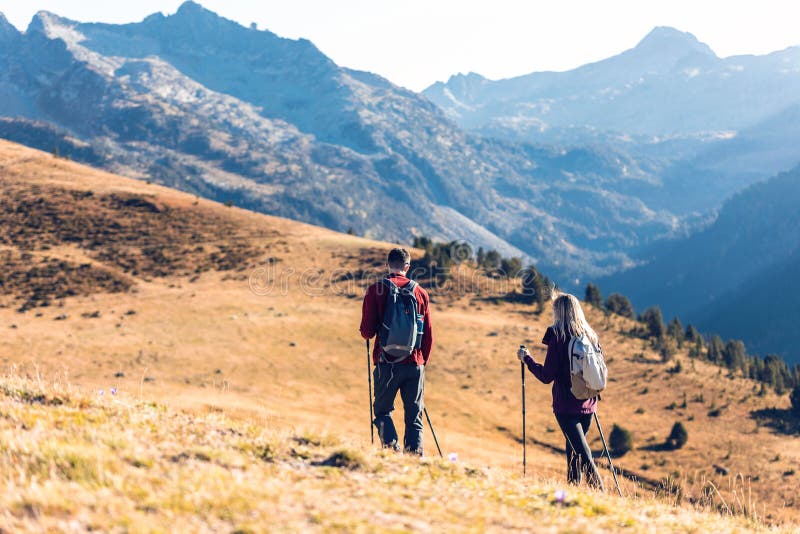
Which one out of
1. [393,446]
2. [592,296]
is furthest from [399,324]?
[592,296]

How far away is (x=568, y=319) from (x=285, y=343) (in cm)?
3510

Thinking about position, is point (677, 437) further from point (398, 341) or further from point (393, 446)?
point (398, 341)

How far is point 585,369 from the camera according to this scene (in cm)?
749

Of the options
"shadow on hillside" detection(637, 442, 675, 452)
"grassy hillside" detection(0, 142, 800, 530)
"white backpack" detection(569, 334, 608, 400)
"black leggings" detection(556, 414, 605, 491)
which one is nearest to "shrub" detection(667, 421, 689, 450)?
"shadow on hillside" detection(637, 442, 675, 452)

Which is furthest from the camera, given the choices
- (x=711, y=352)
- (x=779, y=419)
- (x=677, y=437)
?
(x=711, y=352)

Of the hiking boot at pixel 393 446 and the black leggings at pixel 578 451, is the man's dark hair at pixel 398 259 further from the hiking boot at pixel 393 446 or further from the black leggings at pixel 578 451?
the black leggings at pixel 578 451

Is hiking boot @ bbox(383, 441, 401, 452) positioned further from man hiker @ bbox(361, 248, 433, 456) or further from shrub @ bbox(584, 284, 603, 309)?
shrub @ bbox(584, 284, 603, 309)

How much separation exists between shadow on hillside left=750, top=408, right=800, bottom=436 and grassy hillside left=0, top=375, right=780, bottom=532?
3879 centimetres

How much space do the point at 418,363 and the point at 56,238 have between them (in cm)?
6205

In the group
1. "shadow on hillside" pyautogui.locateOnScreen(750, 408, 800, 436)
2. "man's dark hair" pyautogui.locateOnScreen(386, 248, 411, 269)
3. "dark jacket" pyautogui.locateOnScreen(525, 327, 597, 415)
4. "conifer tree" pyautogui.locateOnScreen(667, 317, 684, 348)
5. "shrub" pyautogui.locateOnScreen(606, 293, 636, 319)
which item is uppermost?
"man's dark hair" pyautogui.locateOnScreen(386, 248, 411, 269)

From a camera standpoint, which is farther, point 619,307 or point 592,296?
point 619,307

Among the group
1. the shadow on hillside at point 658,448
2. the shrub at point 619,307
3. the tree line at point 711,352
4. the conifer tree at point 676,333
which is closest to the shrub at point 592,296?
the tree line at point 711,352

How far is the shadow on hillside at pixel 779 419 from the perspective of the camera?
38031mm

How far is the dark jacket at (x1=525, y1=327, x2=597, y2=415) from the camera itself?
776 cm
